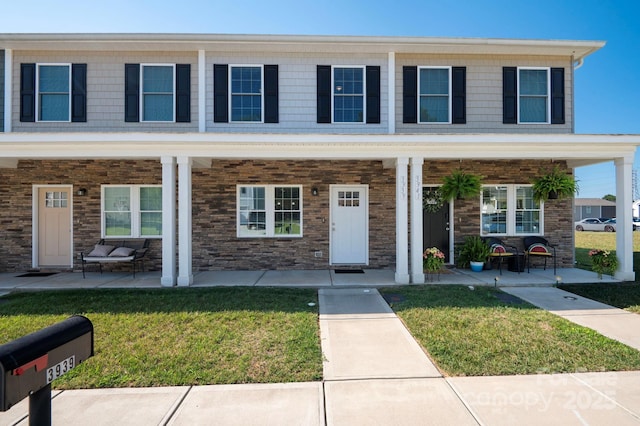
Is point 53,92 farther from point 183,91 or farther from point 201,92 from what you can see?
point 201,92

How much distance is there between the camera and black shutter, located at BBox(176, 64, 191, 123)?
28.2 ft

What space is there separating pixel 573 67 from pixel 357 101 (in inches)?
231

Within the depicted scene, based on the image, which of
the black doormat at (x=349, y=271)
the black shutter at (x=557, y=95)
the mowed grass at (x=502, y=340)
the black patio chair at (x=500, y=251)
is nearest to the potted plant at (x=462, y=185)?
the black patio chair at (x=500, y=251)

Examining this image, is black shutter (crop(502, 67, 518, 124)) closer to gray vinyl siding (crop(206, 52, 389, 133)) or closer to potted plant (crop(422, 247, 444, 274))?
gray vinyl siding (crop(206, 52, 389, 133))

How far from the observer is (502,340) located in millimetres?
4199

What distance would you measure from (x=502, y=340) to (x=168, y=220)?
632 cm

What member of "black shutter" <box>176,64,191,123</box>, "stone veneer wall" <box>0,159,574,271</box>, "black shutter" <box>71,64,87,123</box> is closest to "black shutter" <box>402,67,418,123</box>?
"stone veneer wall" <box>0,159,574,271</box>

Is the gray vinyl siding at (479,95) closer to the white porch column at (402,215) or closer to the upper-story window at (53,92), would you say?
the white porch column at (402,215)

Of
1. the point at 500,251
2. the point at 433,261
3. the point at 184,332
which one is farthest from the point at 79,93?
the point at 500,251

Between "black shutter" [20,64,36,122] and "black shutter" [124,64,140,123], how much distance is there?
7.47ft

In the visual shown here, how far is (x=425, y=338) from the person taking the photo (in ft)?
14.1

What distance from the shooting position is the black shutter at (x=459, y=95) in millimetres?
8773

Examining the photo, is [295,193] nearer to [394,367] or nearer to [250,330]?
[250,330]

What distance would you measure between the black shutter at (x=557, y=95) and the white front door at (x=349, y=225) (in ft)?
17.4
